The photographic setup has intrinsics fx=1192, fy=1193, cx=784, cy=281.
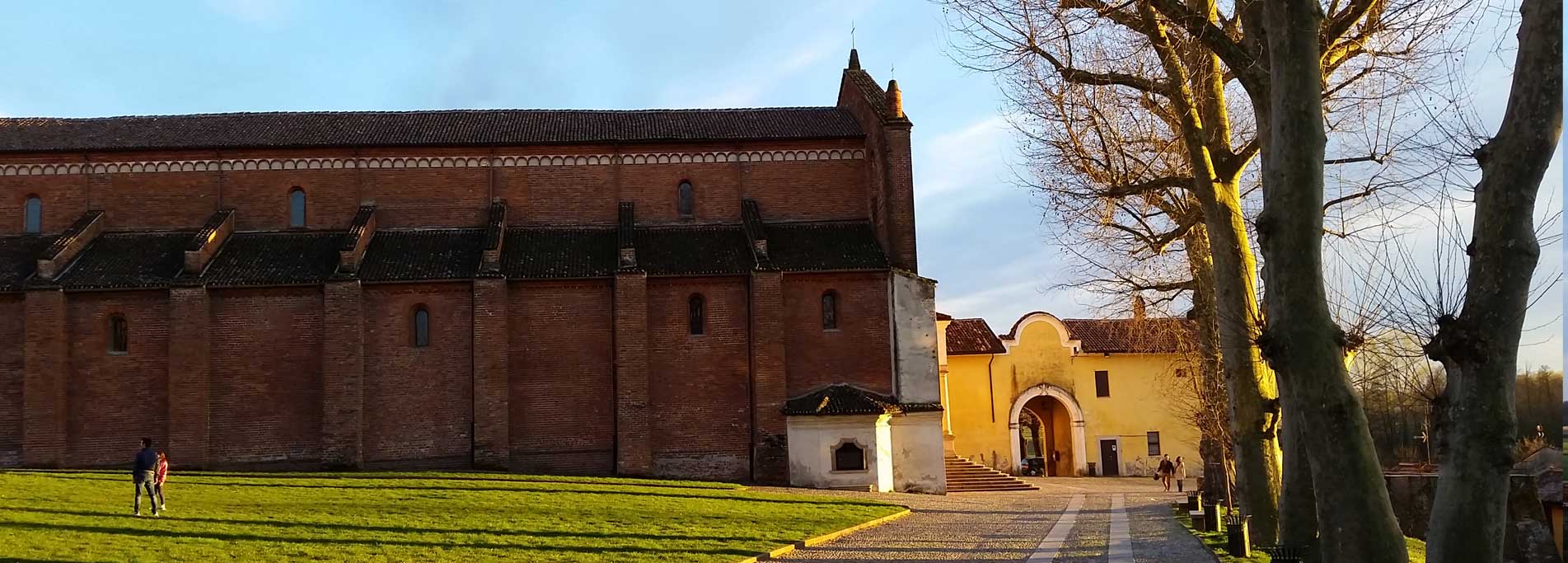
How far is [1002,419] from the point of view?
47.6 metres

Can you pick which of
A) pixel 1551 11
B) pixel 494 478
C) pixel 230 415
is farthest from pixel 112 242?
pixel 1551 11

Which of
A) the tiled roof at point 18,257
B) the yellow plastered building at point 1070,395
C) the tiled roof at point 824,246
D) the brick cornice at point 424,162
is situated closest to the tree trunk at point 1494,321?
the tiled roof at point 824,246

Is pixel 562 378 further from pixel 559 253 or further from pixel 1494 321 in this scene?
pixel 1494 321

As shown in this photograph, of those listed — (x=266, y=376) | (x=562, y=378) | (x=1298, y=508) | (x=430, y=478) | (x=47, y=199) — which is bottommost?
(x=430, y=478)

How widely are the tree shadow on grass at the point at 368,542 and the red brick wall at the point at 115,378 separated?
1569 centimetres

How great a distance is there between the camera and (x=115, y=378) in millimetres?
31141

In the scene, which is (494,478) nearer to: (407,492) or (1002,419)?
(407,492)

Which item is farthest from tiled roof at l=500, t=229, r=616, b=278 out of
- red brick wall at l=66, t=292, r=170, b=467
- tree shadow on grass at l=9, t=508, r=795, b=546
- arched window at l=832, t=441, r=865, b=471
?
tree shadow on grass at l=9, t=508, r=795, b=546

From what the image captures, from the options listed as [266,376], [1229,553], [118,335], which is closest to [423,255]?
[266,376]

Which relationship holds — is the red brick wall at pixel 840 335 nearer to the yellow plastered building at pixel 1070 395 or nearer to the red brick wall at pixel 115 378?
the yellow plastered building at pixel 1070 395

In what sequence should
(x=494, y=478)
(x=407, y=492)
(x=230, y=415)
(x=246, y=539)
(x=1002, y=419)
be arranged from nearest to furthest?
(x=246, y=539) → (x=407, y=492) → (x=494, y=478) → (x=230, y=415) → (x=1002, y=419)

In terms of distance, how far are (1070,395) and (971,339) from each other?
4.56 m

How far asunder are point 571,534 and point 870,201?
65.6ft

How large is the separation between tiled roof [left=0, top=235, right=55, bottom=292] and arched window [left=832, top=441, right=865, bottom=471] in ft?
70.6
